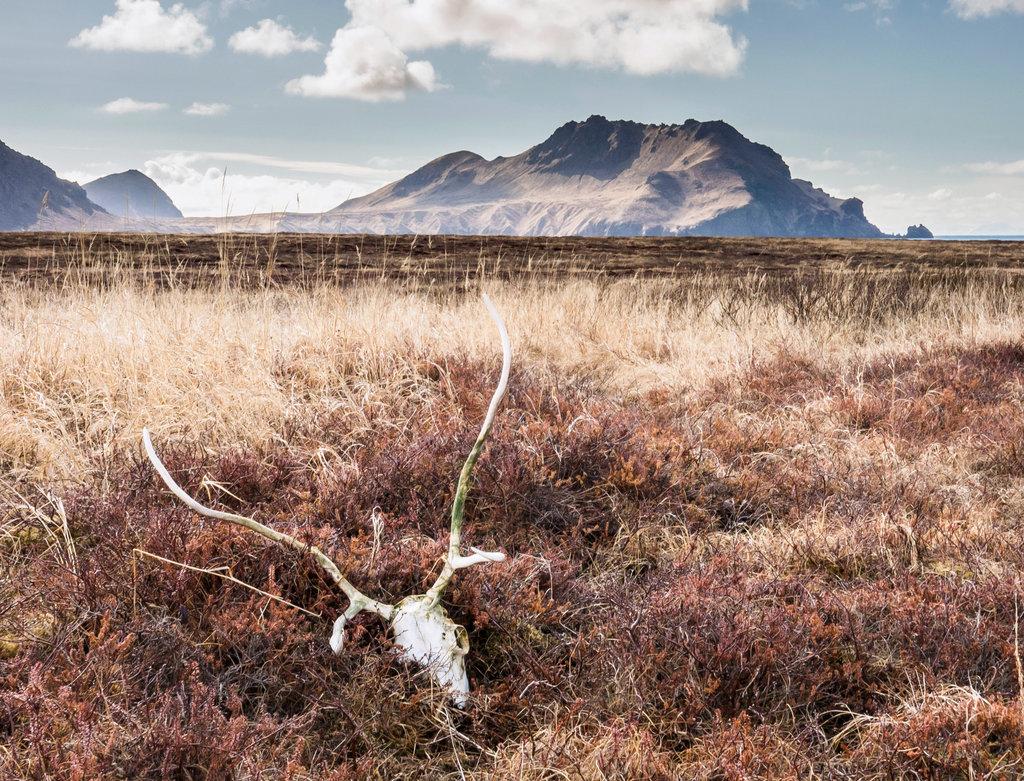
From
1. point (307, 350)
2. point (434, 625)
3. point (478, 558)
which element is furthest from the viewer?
point (307, 350)

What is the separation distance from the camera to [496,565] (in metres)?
2.67

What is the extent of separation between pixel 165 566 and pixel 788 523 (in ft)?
9.75

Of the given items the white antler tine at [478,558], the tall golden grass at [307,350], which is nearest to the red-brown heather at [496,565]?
the tall golden grass at [307,350]

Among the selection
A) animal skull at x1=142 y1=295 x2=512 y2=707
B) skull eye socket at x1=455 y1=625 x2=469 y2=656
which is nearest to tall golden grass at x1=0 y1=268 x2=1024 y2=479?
animal skull at x1=142 y1=295 x2=512 y2=707

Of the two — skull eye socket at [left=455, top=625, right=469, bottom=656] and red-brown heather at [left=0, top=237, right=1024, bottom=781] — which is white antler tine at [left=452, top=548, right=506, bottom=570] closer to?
skull eye socket at [left=455, top=625, right=469, bottom=656]

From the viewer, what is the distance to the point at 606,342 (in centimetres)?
840

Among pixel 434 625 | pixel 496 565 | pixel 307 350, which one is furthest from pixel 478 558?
pixel 307 350

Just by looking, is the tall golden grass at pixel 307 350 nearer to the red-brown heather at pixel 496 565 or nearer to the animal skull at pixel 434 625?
the red-brown heather at pixel 496 565

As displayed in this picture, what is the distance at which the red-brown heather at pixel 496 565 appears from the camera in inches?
73.8

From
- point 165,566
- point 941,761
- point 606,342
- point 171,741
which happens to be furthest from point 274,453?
point 606,342

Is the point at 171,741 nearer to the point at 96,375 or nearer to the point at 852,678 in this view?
the point at 852,678

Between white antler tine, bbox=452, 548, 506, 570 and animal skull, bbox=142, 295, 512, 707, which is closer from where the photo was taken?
white antler tine, bbox=452, 548, 506, 570

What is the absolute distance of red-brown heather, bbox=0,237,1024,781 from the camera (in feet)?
6.15

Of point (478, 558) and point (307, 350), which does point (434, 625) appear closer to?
point (478, 558)
